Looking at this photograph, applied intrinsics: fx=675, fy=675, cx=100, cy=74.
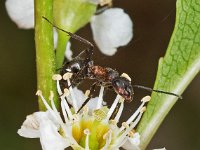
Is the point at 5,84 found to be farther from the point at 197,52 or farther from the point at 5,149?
the point at 197,52

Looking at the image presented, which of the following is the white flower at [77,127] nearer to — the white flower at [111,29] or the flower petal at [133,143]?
the flower petal at [133,143]

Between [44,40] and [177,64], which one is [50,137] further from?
[177,64]

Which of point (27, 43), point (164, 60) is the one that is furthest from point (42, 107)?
point (27, 43)

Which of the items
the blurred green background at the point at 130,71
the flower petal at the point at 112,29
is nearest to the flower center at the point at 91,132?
the flower petal at the point at 112,29

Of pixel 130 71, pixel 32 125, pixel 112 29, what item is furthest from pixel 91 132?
pixel 130 71

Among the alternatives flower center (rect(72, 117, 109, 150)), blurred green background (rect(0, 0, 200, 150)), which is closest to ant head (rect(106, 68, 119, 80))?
flower center (rect(72, 117, 109, 150))

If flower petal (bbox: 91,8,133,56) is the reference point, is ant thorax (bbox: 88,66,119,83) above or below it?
below

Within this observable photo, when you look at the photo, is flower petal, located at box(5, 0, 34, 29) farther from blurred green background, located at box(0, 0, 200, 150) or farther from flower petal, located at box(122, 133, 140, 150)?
blurred green background, located at box(0, 0, 200, 150)
